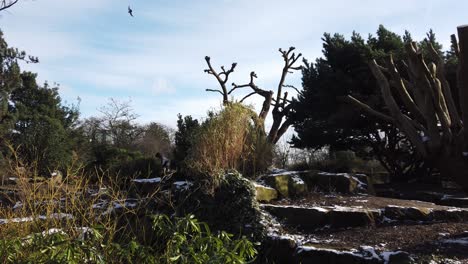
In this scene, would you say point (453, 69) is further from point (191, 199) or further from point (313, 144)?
point (191, 199)

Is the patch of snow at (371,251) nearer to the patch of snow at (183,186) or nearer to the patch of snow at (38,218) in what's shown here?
the patch of snow at (183,186)

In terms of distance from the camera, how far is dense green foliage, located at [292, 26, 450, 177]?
10930mm

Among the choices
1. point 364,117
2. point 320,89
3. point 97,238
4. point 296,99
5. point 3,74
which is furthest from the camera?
point 3,74

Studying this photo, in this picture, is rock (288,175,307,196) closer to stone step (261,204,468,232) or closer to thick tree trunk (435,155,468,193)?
stone step (261,204,468,232)

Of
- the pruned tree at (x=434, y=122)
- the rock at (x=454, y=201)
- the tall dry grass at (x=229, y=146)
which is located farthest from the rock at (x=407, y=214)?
the rock at (x=454, y=201)

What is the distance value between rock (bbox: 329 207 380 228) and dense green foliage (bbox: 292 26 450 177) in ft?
18.4

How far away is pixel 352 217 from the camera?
513 centimetres

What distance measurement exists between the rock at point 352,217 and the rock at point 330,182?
1.49 meters

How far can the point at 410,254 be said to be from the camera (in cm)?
376

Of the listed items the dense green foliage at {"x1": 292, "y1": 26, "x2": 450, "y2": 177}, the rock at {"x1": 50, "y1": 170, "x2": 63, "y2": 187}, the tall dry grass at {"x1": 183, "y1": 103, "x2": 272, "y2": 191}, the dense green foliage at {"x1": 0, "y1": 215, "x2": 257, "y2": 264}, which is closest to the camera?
the dense green foliage at {"x1": 0, "y1": 215, "x2": 257, "y2": 264}

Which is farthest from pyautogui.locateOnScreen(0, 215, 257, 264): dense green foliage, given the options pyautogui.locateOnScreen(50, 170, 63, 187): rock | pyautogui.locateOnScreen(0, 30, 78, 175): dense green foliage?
pyautogui.locateOnScreen(0, 30, 78, 175): dense green foliage

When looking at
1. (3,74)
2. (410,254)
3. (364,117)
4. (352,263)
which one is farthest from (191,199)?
(3,74)

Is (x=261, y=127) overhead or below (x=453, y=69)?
below

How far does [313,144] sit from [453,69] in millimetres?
3924
